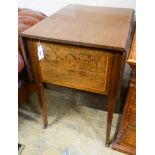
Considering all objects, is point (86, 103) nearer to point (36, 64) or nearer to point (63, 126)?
point (63, 126)

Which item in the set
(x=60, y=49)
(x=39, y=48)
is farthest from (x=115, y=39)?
(x=39, y=48)

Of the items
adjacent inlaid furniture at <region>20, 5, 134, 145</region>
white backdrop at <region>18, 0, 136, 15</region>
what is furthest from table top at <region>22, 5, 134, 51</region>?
white backdrop at <region>18, 0, 136, 15</region>

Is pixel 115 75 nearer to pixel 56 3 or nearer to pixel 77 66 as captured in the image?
pixel 77 66

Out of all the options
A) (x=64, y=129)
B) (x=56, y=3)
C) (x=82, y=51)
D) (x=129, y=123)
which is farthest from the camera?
(x=56, y=3)

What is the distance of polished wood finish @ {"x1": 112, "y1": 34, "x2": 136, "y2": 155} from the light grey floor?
0.06 meters

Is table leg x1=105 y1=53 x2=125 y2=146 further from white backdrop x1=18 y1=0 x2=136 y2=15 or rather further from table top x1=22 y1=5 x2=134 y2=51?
white backdrop x1=18 y1=0 x2=136 y2=15

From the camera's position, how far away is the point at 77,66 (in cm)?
98

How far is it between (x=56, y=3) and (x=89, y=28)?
0.75m

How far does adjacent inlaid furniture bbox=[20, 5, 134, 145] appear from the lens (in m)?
0.90

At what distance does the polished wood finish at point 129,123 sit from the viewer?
0.93 metres

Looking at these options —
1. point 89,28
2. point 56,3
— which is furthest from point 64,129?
point 56,3

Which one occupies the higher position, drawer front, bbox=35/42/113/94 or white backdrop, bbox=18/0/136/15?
white backdrop, bbox=18/0/136/15
